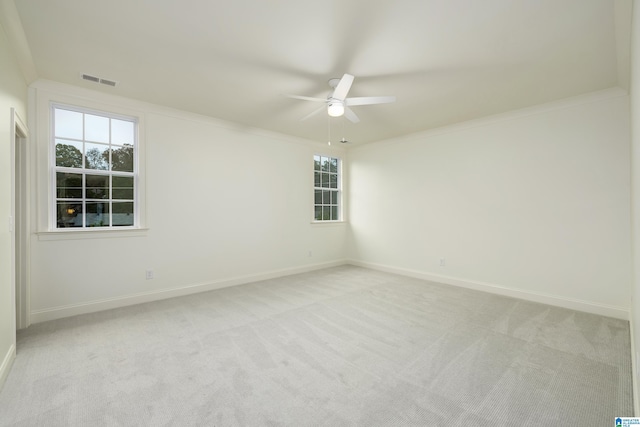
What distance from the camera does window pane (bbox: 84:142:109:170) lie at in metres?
3.39

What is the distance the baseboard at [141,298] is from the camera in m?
3.11

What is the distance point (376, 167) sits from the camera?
5758 mm

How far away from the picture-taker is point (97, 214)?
344cm

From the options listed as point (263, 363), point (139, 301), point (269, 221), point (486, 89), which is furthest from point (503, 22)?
point (139, 301)

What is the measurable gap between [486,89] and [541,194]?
1.65 meters

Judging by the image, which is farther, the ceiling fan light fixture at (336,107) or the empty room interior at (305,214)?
the ceiling fan light fixture at (336,107)

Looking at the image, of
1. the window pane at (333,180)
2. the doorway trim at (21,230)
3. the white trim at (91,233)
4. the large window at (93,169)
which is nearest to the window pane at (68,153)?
the large window at (93,169)

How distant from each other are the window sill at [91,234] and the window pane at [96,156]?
2.59 feet

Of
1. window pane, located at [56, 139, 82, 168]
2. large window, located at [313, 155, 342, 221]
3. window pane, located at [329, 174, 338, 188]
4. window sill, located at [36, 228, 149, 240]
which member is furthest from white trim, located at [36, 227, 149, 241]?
window pane, located at [329, 174, 338, 188]

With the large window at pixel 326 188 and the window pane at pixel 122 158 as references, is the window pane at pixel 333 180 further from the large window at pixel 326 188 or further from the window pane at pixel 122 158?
the window pane at pixel 122 158

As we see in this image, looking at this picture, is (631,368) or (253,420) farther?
(631,368)

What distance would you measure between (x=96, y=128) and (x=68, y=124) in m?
0.26

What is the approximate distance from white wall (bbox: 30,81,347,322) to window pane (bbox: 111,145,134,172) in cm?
21

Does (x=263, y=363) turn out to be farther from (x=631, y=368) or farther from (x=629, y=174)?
(x=629, y=174)
